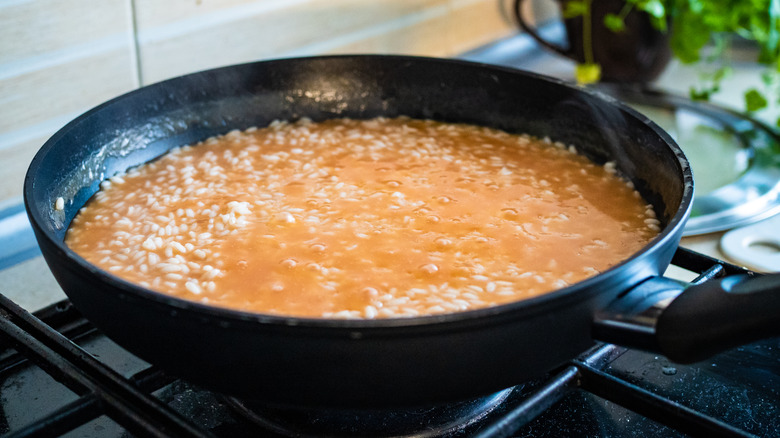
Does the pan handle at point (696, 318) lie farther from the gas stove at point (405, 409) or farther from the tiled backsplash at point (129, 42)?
the tiled backsplash at point (129, 42)

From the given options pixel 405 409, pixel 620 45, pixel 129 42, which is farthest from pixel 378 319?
pixel 620 45

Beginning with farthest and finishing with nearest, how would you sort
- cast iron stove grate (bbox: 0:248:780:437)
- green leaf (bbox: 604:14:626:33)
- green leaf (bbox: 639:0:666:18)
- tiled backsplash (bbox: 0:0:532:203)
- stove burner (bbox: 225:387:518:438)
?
green leaf (bbox: 604:14:626:33) → green leaf (bbox: 639:0:666:18) → tiled backsplash (bbox: 0:0:532:203) → stove burner (bbox: 225:387:518:438) → cast iron stove grate (bbox: 0:248:780:437)

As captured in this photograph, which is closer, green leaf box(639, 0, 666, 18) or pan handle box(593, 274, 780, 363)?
pan handle box(593, 274, 780, 363)

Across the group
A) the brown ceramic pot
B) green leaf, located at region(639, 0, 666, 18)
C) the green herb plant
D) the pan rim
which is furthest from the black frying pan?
the brown ceramic pot

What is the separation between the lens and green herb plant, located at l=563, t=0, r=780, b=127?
1858mm

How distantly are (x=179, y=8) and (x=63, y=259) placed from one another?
3.04 ft

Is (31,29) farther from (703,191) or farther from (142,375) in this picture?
(703,191)

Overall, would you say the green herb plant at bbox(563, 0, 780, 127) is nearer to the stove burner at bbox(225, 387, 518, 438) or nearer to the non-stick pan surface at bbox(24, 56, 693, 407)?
the non-stick pan surface at bbox(24, 56, 693, 407)

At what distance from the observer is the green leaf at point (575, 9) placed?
2.02 m

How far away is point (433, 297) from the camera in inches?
38.9

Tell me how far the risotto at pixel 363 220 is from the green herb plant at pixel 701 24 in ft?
2.24

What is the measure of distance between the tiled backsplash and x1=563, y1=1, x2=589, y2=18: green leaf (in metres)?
0.41

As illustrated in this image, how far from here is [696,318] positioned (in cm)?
79

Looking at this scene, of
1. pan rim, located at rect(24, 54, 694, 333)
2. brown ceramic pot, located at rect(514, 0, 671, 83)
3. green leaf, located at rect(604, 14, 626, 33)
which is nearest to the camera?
pan rim, located at rect(24, 54, 694, 333)
